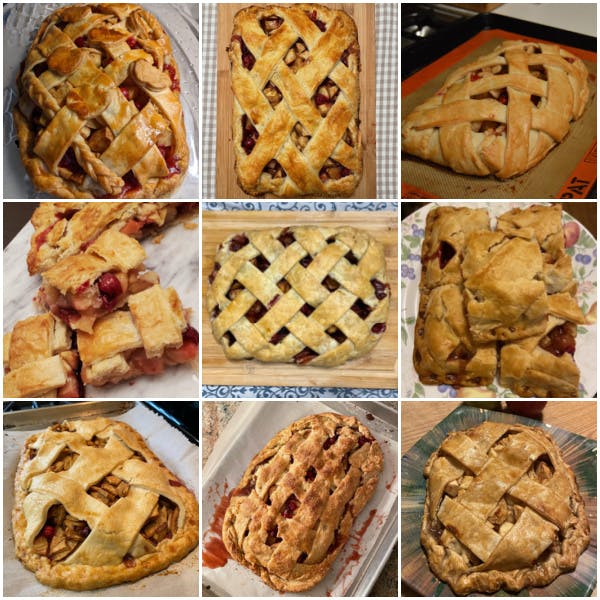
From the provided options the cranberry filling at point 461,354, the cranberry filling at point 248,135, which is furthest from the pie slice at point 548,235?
the cranberry filling at point 248,135

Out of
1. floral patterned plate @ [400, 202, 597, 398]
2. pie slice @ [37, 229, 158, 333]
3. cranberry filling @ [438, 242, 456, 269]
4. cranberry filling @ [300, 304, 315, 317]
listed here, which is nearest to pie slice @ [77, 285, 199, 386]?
pie slice @ [37, 229, 158, 333]

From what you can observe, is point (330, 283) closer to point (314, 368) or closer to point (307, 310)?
point (307, 310)

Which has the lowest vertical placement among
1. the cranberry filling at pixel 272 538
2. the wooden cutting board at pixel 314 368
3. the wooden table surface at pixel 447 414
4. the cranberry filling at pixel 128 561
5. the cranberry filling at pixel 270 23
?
the cranberry filling at pixel 128 561

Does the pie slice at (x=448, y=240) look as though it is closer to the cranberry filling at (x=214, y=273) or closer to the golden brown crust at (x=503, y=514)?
the golden brown crust at (x=503, y=514)

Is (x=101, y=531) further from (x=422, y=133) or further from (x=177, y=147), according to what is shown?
(x=422, y=133)

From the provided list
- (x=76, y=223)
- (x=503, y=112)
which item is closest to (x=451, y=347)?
(x=503, y=112)

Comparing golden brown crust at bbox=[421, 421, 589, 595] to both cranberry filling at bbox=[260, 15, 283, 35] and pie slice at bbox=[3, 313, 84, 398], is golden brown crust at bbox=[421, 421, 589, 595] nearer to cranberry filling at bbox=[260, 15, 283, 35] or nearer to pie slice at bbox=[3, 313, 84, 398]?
pie slice at bbox=[3, 313, 84, 398]

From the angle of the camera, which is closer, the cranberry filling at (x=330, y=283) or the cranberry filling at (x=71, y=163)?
the cranberry filling at (x=71, y=163)
